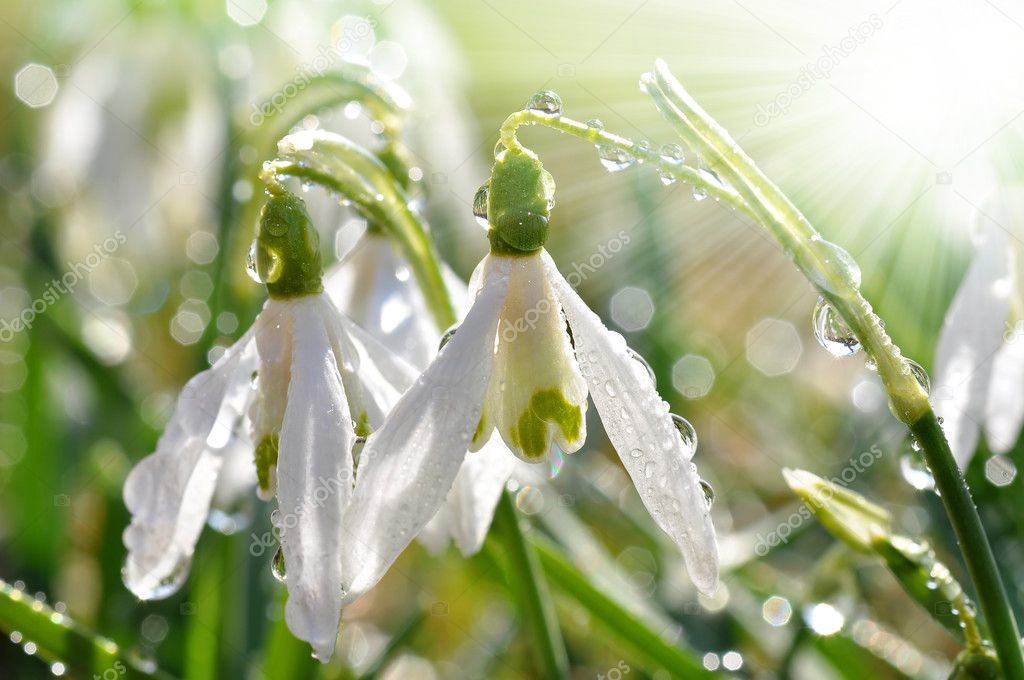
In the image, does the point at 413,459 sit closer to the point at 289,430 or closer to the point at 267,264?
the point at 289,430

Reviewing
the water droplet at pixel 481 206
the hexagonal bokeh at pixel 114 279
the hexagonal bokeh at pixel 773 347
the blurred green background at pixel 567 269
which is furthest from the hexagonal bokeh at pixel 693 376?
the hexagonal bokeh at pixel 114 279

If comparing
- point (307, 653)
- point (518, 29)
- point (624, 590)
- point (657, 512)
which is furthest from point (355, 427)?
point (518, 29)

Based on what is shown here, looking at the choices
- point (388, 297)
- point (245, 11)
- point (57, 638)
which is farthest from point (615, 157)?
point (245, 11)

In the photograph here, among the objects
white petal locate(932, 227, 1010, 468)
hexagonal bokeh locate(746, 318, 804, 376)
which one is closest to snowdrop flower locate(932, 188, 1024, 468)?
white petal locate(932, 227, 1010, 468)

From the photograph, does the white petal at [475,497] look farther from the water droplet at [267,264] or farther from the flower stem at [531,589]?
the water droplet at [267,264]

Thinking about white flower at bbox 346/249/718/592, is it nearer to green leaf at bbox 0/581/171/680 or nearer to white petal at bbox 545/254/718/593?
white petal at bbox 545/254/718/593
